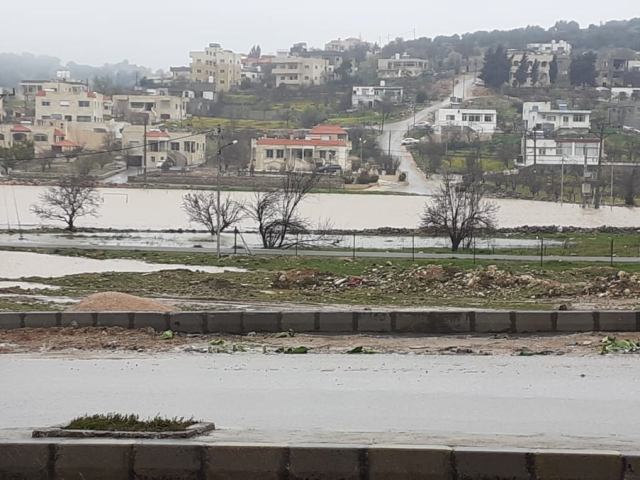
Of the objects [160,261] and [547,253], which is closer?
[160,261]

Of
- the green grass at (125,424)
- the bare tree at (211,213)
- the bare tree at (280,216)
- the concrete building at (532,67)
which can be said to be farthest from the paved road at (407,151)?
the green grass at (125,424)

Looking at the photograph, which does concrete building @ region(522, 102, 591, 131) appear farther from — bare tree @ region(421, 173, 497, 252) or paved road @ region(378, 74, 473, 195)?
bare tree @ region(421, 173, 497, 252)

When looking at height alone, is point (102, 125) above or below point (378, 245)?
above

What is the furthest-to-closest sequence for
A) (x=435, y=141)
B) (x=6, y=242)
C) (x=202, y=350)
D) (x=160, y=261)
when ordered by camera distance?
(x=435, y=141)
(x=6, y=242)
(x=160, y=261)
(x=202, y=350)

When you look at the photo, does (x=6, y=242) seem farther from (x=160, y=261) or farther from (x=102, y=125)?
(x=102, y=125)

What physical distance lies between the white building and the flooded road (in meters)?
76.3

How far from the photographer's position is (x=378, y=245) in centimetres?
5109

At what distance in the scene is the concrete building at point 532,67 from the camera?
177m

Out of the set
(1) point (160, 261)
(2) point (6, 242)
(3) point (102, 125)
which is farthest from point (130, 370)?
(3) point (102, 125)

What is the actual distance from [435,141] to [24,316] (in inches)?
4521

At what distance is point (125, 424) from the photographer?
8.50 meters

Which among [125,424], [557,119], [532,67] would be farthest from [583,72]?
[125,424]

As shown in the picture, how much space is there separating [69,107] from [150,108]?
15696mm

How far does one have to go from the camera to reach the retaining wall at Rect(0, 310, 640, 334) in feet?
52.3
